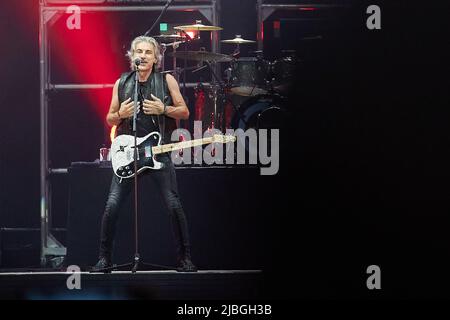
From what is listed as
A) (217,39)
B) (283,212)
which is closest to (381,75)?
(283,212)

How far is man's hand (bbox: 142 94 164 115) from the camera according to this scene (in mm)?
5984

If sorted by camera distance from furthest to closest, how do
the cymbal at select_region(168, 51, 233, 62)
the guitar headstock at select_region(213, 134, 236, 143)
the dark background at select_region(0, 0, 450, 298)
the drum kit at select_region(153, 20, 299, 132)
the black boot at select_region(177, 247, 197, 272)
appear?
the drum kit at select_region(153, 20, 299, 132)
the cymbal at select_region(168, 51, 233, 62)
the guitar headstock at select_region(213, 134, 236, 143)
the black boot at select_region(177, 247, 197, 272)
the dark background at select_region(0, 0, 450, 298)

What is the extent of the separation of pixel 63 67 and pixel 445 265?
4811 millimetres

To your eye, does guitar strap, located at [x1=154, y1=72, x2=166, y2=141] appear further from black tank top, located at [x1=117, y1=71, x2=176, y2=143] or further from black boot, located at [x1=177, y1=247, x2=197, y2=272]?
black boot, located at [x1=177, y1=247, x2=197, y2=272]

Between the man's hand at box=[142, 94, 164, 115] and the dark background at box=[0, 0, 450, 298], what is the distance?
180 cm

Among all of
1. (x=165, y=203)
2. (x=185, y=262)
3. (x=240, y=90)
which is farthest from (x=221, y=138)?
(x=240, y=90)

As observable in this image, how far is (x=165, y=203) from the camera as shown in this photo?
6.02 m

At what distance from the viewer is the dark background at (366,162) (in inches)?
161

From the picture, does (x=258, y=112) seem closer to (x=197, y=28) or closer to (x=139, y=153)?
(x=197, y=28)

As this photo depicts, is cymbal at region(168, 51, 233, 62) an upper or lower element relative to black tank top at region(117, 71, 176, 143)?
upper

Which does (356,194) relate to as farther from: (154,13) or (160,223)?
(154,13)

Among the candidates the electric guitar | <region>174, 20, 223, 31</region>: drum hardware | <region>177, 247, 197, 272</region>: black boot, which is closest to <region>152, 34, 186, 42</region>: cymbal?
<region>174, 20, 223, 31</region>: drum hardware

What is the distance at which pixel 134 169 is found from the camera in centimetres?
602

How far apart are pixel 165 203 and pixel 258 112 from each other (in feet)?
7.25
